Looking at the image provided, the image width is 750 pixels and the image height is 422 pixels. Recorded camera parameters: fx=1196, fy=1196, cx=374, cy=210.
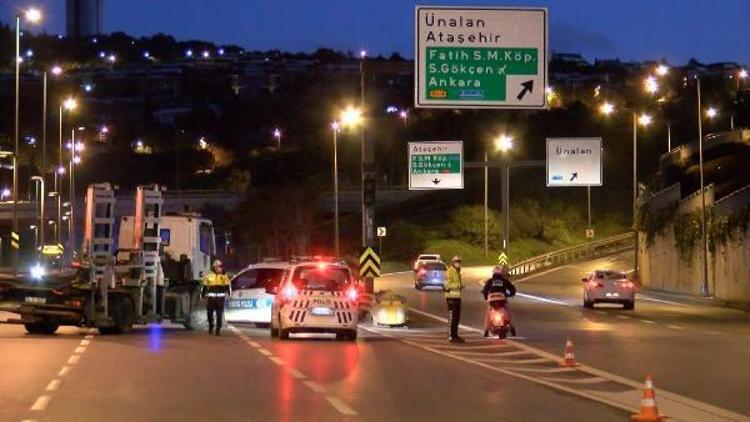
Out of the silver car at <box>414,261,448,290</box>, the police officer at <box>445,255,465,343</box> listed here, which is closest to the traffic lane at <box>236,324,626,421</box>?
the police officer at <box>445,255,465,343</box>

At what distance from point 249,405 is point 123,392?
7.15 feet

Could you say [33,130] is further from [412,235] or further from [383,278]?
[383,278]

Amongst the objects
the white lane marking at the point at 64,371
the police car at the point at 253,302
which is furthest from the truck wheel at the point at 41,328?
the white lane marking at the point at 64,371

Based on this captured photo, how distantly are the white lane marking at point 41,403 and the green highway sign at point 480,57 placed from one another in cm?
1747

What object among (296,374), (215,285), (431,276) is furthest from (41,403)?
(431,276)

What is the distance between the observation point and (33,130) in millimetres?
147500

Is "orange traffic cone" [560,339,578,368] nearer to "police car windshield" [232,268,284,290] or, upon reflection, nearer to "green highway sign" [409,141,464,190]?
"police car windshield" [232,268,284,290]

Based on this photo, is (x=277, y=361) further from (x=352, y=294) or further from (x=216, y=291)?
(x=216, y=291)

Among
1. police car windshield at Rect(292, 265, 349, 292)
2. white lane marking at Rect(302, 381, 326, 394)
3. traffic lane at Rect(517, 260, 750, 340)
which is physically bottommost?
traffic lane at Rect(517, 260, 750, 340)

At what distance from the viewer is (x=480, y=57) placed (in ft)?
103

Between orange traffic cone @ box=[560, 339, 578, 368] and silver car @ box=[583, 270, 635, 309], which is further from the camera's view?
silver car @ box=[583, 270, 635, 309]

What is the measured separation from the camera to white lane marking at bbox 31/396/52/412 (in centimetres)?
1426

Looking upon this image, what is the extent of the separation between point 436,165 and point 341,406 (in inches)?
1703

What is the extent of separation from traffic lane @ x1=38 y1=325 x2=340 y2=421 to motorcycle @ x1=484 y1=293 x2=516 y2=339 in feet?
19.9
